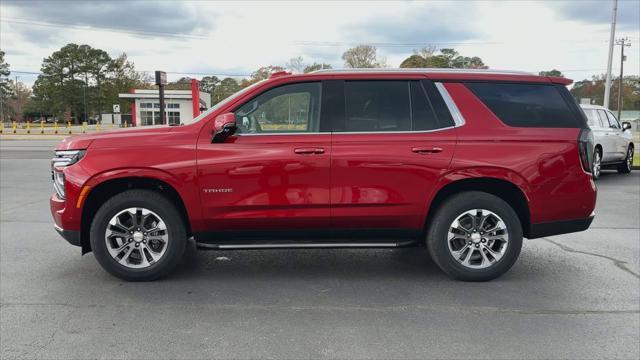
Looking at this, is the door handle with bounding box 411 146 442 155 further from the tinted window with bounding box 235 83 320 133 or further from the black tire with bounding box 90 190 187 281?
the black tire with bounding box 90 190 187 281

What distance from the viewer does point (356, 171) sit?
455cm

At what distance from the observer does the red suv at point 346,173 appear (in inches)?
178

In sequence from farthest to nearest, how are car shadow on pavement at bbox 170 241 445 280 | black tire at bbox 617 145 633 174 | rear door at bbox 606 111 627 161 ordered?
black tire at bbox 617 145 633 174 → rear door at bbox 606 111 627 161 → car shadow on pavement at bbox 170 241 445 280

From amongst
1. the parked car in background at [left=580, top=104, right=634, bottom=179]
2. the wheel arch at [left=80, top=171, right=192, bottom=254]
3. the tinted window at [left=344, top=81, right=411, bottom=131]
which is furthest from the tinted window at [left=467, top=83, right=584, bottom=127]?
the parked car in background at [left=580, top=104, right=634, bottom=179]

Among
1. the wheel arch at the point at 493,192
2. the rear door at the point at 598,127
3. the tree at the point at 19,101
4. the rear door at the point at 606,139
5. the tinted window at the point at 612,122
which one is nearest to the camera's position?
the wheel arch at the point at 493,192

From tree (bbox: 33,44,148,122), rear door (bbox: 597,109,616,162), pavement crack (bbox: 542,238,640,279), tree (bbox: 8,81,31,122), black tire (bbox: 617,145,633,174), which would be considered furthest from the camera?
tree (bbox: 8,81,31,122)

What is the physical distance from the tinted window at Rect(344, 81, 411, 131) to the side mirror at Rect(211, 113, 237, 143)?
3.25 feet

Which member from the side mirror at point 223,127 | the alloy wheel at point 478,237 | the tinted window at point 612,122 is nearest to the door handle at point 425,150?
the alloy wheel at point 478,237

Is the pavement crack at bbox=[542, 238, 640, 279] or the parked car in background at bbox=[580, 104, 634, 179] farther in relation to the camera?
the parked car in background at bbox=[580, 104, 634, 179]

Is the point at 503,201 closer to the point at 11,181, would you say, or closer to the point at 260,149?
the point at 260,149

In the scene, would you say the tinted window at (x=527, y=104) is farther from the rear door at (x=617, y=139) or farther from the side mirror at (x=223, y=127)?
the rear door at (x=617, y=139)

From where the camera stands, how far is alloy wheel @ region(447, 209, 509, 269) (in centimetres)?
470

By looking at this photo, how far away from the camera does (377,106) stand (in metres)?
4.74

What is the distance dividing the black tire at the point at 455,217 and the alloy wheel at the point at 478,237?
32 mm
